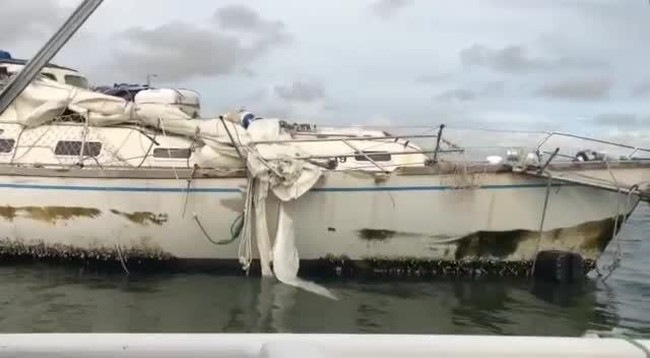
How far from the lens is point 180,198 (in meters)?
12.9

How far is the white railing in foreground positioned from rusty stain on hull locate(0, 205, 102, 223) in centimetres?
1011

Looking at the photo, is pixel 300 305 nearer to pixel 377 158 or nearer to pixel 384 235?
pixel 384 235

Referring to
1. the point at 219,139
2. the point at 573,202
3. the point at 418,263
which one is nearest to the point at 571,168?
the point at 573,202

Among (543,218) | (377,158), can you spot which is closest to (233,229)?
(377,158)

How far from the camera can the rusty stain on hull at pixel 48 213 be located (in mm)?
13180

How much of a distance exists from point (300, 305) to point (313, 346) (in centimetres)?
772

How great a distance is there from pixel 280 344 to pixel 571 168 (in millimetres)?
10508

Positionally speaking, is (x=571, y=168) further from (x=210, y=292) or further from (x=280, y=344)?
(x=280, y=344)

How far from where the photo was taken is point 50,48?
3037 mm

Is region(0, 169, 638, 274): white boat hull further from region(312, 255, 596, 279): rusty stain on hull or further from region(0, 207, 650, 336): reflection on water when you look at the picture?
region(0, 207, 650, 336): reflection on water

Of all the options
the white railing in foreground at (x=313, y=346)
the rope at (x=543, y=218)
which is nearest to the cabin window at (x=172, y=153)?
the rope at (x=543, y=218)

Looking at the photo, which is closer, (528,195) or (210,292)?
(210,292)

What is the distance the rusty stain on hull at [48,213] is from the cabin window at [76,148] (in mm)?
1115

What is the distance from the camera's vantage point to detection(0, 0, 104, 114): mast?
302 cm
